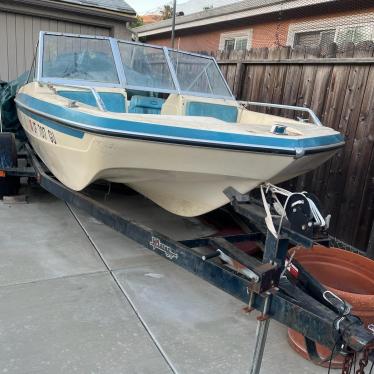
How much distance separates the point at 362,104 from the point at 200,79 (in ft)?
5.83

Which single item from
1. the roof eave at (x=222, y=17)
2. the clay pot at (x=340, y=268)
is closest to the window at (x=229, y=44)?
the roof eave at (x=222, y=17)

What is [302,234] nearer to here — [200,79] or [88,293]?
[88,293]

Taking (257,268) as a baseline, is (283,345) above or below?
below

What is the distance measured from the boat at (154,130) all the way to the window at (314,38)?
4.24 meters

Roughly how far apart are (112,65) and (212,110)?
3.77ft

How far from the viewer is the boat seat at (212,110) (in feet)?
13.6

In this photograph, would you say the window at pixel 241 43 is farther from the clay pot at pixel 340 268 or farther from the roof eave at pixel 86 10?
the clay pot at pixel 340 268

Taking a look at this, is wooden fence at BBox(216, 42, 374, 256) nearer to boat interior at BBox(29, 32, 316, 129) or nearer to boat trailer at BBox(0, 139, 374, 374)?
boat interior at BBox(29, 32, 316, 129)

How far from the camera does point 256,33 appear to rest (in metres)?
10.2

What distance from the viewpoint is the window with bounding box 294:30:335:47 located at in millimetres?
7844

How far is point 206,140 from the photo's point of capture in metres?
2.55

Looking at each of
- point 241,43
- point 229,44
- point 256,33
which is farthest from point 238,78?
point 229,44

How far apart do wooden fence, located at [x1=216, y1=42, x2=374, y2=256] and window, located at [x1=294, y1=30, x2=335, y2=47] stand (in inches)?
133

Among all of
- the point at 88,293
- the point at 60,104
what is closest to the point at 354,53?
the point at 60,104
